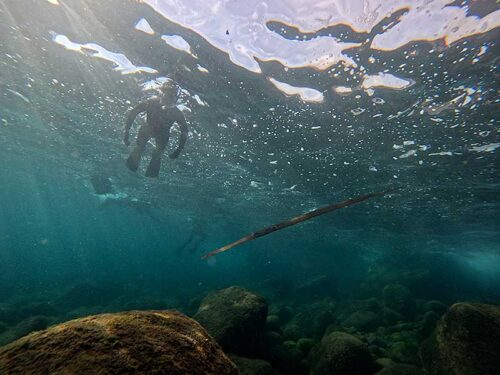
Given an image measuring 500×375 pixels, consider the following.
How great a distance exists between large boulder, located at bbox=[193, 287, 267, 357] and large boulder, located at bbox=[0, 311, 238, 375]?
4050 mm

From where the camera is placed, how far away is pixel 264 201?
27.4 metres

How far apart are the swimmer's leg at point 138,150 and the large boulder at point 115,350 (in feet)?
30.3

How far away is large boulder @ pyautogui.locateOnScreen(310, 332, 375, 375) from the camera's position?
6.39 meters

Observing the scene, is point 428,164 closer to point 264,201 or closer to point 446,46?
point 446,46

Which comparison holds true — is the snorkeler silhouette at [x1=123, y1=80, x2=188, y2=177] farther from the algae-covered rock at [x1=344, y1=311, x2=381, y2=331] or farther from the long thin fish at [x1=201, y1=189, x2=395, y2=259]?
the algae-covered rock at [x1=344, y1=311, x2=381, y2=331]

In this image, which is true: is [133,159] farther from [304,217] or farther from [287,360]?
[304,217]

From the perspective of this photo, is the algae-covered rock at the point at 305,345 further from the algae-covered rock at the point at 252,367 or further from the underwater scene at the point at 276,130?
the algae-covered rock at the point at 252,367

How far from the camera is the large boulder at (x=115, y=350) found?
2.12m

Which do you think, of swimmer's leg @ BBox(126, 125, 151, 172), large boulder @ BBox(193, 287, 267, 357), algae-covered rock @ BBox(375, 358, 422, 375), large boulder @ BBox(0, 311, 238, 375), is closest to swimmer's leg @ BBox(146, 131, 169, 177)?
swimmer's leg @ BBox(126, 125, 151, 172)

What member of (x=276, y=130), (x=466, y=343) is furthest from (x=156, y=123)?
(x=466, y=343)

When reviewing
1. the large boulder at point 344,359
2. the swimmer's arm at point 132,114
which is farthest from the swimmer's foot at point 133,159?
the large boulder at point 344,359

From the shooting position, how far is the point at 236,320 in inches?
273

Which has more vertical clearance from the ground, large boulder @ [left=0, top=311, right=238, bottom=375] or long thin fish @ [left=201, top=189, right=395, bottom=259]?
long thin fish @ [left=201, top=189, right=395, bottom=259]

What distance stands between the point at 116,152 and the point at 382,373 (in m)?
23.7
